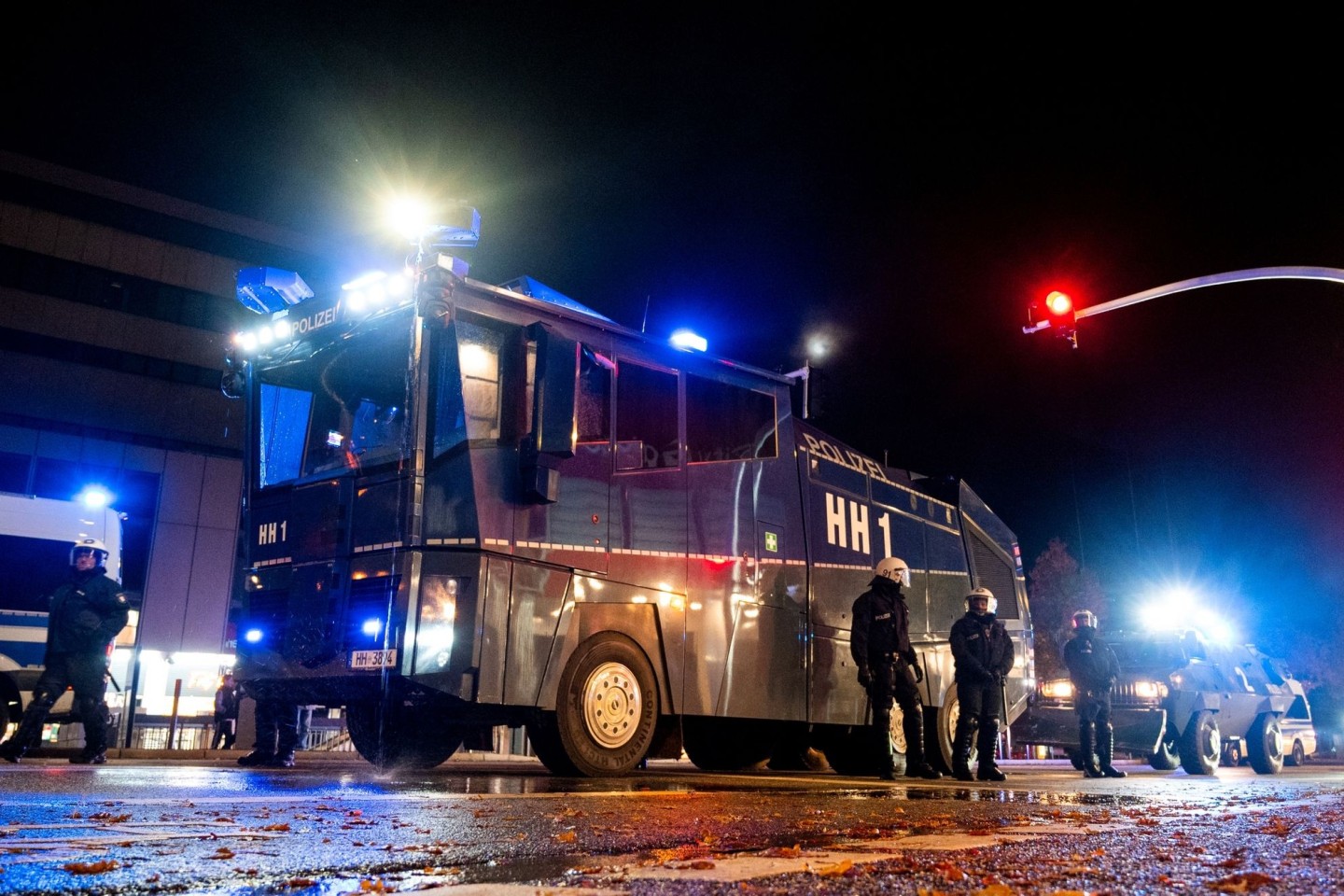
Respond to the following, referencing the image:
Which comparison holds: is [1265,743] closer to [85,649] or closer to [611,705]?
[611,705]

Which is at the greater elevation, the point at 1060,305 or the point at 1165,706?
the point at 1060,305

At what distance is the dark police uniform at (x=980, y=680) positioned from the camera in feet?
35.4

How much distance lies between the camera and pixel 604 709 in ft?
27.4

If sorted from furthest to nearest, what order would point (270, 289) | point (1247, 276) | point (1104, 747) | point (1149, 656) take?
point (1149, 656) < point (1247, 276) < point (1104, 747) < point (270, 289)

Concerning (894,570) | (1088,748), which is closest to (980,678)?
(894,570)

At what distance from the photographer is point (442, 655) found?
7.56 meters

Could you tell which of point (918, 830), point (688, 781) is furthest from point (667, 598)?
point (918, 830)

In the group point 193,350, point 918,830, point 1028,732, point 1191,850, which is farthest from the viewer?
point 193,350

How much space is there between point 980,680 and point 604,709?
14.1ft

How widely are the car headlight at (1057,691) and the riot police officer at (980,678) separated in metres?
4.46

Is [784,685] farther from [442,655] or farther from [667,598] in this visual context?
[442,655]

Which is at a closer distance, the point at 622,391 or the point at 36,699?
the point at 622,391

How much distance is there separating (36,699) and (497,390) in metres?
5.03

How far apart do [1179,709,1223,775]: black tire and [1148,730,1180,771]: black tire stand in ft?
0.41
